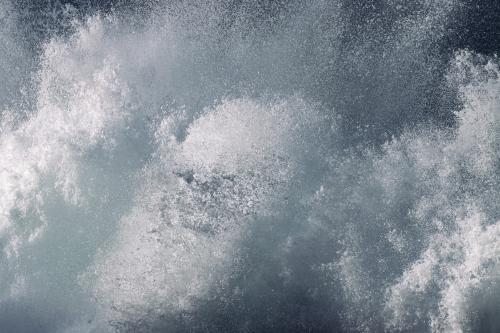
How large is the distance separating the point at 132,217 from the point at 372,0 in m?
6.66

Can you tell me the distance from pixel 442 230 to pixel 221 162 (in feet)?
14.2

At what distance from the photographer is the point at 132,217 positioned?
9.05 m

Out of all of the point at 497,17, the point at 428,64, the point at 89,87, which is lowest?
the point at 89,87

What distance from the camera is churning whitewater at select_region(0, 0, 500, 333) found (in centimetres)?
848

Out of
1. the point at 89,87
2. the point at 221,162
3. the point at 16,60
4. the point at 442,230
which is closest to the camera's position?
the point at 442,230

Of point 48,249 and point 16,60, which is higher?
point 16,60

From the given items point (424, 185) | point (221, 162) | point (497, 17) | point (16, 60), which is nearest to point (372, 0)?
point (497, 17)

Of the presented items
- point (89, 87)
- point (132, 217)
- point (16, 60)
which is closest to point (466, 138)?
point (132, 217)

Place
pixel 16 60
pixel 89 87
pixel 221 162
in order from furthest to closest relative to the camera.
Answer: pixel 16 60, pixel 89 87, pixel 221 162

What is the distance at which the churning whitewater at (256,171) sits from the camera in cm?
848

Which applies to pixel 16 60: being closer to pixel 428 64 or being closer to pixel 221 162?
pixel 221 162

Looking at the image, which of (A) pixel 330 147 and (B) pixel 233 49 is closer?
(A) pixel 330 147

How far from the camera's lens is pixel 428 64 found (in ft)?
31.2

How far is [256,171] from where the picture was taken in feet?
29.8
